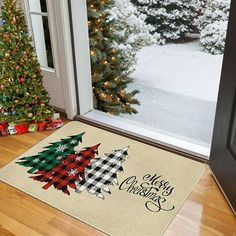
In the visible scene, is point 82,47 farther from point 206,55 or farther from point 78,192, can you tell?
point 206,55

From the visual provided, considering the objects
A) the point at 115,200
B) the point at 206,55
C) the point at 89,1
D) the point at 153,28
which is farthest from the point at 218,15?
the point at 115,200

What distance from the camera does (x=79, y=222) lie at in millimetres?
1659

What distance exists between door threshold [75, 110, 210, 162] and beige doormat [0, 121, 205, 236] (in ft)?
0.19

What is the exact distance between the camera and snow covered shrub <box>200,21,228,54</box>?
5074 mm

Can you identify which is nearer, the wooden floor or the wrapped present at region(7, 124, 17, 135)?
the wooden floor

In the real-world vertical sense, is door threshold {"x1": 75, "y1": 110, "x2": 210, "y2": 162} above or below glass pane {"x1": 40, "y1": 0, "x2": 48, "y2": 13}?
below

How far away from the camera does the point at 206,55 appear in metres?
5.12

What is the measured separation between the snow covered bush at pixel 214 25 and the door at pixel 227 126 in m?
3.64

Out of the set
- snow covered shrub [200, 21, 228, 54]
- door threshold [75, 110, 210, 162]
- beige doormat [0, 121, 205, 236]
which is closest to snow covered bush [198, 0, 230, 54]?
snow covered shrub [200, 21, 228, 54]

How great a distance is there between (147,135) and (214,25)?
3458 mm

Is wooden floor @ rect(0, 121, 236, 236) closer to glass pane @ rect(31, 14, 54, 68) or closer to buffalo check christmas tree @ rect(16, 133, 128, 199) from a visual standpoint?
buffalo check christmas tree @ rect(16, 133, 128, 199)

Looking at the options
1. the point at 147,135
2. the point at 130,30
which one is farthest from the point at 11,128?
the point at 130,30

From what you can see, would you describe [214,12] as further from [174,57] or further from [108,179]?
[108,179]

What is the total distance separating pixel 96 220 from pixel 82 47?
53.4 inches
